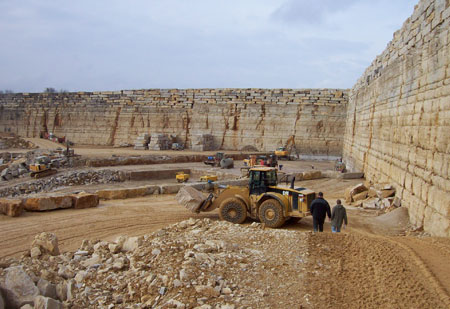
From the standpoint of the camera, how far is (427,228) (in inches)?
276

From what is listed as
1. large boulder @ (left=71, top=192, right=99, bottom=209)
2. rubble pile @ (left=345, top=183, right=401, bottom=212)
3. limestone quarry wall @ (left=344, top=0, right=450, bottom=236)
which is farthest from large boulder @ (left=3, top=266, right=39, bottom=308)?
rubble pile @ (left=345, top=183, right=401, bottom=212)

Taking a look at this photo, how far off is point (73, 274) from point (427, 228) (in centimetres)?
654

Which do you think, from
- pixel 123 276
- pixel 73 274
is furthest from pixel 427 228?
pixel 73 274

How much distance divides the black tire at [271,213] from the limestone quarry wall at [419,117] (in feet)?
9.70

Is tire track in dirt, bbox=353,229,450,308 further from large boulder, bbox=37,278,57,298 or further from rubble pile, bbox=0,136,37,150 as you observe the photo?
rubble pile, bbox=0,136,37,150

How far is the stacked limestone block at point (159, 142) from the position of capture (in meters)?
27.3

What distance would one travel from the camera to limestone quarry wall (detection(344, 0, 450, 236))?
6.62 meters

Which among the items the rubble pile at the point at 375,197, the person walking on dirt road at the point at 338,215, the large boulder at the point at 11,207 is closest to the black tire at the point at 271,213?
the person walking on dirt road at the point at 338,215

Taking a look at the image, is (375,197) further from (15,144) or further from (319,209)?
(15,144)

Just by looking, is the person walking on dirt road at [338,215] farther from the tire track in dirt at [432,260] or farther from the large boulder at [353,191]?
the large boulder at [353,191]

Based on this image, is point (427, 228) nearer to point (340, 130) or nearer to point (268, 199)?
point (268, 199)

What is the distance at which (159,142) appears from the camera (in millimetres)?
27375

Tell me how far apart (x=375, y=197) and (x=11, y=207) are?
10561 millimetres

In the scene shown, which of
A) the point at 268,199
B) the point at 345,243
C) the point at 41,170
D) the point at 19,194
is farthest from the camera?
the point at 41,170
